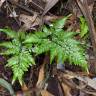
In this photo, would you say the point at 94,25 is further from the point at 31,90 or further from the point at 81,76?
the point at 31,90

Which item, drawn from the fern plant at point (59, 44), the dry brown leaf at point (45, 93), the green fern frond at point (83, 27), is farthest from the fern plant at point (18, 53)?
the green fern frond at point (83, 27)

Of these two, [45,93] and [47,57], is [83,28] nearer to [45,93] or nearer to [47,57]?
[47,57]

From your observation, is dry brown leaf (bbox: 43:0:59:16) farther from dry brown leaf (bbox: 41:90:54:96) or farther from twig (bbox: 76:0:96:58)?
dry brown leaf (bbox: 41:90:54:96)

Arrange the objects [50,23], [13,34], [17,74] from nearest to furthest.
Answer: [17,74], [13,34], [50,23]

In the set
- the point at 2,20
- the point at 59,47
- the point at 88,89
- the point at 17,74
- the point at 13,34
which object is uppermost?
the point at 2,20

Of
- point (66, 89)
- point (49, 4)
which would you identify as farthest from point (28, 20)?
point (66, 89)

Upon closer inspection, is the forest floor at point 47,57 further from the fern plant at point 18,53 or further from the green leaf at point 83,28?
the fern plant at point 18,53

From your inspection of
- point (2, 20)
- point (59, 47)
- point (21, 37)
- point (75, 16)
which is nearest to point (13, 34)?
point (21, 37)

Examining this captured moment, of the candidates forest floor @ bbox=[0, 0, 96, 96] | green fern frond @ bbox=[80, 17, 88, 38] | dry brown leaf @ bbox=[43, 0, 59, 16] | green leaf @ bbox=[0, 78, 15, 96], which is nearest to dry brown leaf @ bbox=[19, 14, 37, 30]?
forest floor @ bbox=[0, 0, 96, 96]
